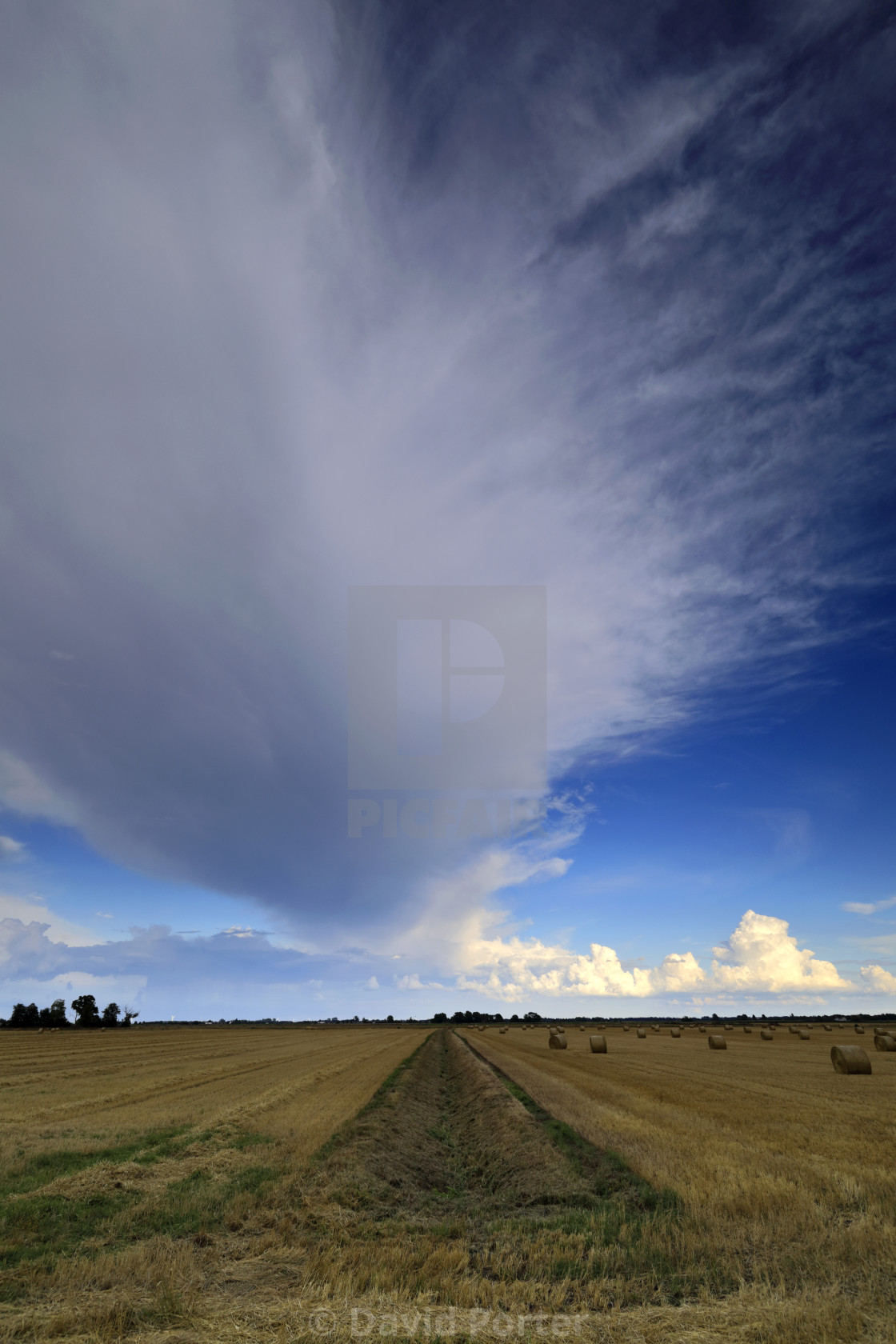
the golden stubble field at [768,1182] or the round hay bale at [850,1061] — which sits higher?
the round hay bale at [850,1061]

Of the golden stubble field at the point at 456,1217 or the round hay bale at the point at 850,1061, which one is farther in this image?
the round hay bale at the point at 850,1061

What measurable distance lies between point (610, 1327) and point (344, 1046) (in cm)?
5426

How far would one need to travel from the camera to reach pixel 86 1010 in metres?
→ 142

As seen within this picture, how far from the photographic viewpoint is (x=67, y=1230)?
32.2 feet

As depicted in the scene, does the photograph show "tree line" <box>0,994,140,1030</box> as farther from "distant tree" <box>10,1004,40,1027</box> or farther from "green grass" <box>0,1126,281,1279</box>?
"green grass" <box>0,1126,281,1279</box>

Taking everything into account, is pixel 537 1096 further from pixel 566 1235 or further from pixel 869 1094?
pixel 566 1235

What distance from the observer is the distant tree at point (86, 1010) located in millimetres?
140250

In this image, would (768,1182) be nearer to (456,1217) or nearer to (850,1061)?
(456,1217)

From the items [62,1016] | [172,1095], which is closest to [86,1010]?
[62,1016]

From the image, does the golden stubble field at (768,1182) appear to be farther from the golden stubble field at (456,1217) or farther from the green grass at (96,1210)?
the green grass at (96,1210)

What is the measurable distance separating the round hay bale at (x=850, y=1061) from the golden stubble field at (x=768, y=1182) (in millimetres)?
977

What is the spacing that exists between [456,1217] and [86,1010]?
16171 cm

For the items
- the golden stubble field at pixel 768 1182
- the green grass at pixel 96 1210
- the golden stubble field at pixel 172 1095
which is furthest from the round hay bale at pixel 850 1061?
the green grass at pixel 96 1210

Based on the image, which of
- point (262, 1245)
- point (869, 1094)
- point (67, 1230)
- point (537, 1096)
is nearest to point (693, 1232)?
point (262, 1245)
